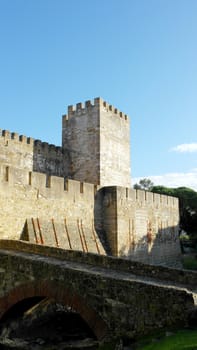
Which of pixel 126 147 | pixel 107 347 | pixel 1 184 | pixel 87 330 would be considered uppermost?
pixel 126 147

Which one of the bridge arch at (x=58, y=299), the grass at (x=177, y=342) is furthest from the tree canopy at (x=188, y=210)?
the grass at (x=177, y=342)

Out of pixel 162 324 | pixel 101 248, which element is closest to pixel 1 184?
pixel 101 248

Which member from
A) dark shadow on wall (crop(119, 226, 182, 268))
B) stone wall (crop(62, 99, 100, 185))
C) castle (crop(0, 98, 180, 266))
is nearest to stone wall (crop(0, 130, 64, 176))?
castle (crop(0, 98, 180, 266))

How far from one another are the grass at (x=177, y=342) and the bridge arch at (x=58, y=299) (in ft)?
5.64

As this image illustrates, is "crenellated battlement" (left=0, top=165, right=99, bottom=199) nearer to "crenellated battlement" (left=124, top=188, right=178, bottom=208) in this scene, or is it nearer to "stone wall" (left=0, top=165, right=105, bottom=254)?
"stone wall" (left=0, top=165, right=105, bottom=254)

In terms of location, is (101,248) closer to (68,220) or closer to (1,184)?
(68,220)

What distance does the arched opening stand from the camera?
8045 mm

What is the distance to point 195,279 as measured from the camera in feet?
30.5

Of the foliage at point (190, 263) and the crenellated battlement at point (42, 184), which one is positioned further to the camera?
the foliage at point (190, 263)

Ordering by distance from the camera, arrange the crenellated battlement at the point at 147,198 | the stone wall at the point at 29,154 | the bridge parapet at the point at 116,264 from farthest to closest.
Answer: the stone wall at the point at 29,154 < the crenellated battlement at the point at 147,198 < the bridge parapet at the point at 116,264

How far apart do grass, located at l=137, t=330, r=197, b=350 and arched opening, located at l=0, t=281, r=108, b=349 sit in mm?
Result: 1804

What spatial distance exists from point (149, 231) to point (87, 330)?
38.3 feet

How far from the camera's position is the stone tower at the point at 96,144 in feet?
73.2

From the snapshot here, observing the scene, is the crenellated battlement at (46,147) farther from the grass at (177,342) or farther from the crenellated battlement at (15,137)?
the grass at (177,342)
